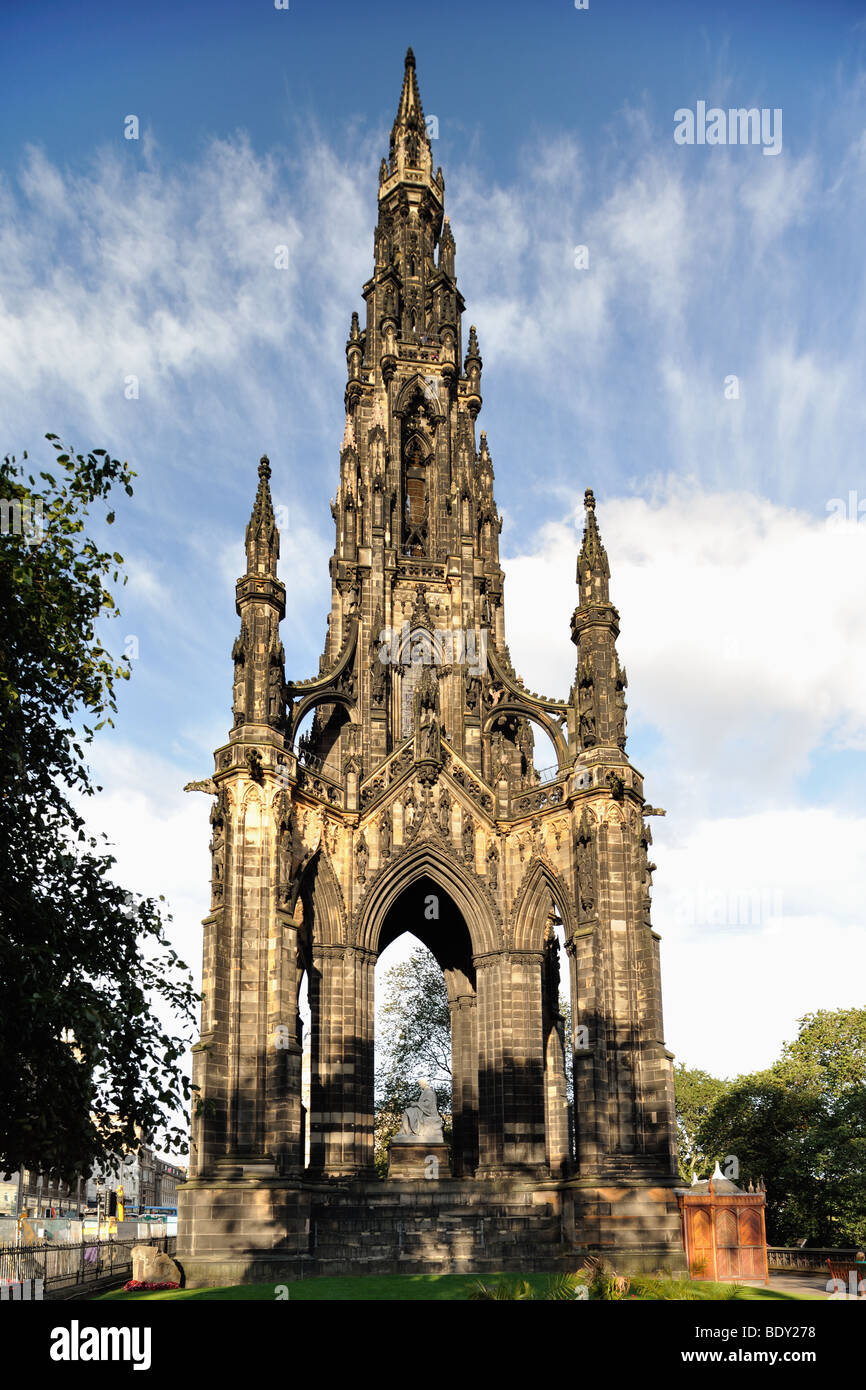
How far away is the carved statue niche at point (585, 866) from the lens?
30.0 meters

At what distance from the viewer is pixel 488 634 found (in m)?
39.0

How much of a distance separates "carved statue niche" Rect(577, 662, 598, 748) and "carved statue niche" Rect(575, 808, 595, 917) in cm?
207

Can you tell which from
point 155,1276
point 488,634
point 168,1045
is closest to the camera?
point 168,1045

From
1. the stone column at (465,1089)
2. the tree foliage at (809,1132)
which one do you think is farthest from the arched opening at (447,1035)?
the tree foliage at (809,1132)

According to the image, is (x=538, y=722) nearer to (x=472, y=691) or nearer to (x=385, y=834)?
(x=472, y=691)

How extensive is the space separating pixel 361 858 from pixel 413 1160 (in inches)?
327

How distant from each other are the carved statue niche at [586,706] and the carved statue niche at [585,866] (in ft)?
6.80

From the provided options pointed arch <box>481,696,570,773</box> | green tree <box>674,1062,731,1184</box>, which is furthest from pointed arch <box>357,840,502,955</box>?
green tree <box>674,1062,731,1184</box>

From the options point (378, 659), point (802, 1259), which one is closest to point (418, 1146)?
point (802, 1259)

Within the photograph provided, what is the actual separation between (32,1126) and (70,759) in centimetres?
374

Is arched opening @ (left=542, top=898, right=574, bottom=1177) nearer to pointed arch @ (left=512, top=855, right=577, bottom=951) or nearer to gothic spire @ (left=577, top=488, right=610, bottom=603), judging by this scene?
pointed arch @ (left=512, top=855, right=577, bottom=951)
